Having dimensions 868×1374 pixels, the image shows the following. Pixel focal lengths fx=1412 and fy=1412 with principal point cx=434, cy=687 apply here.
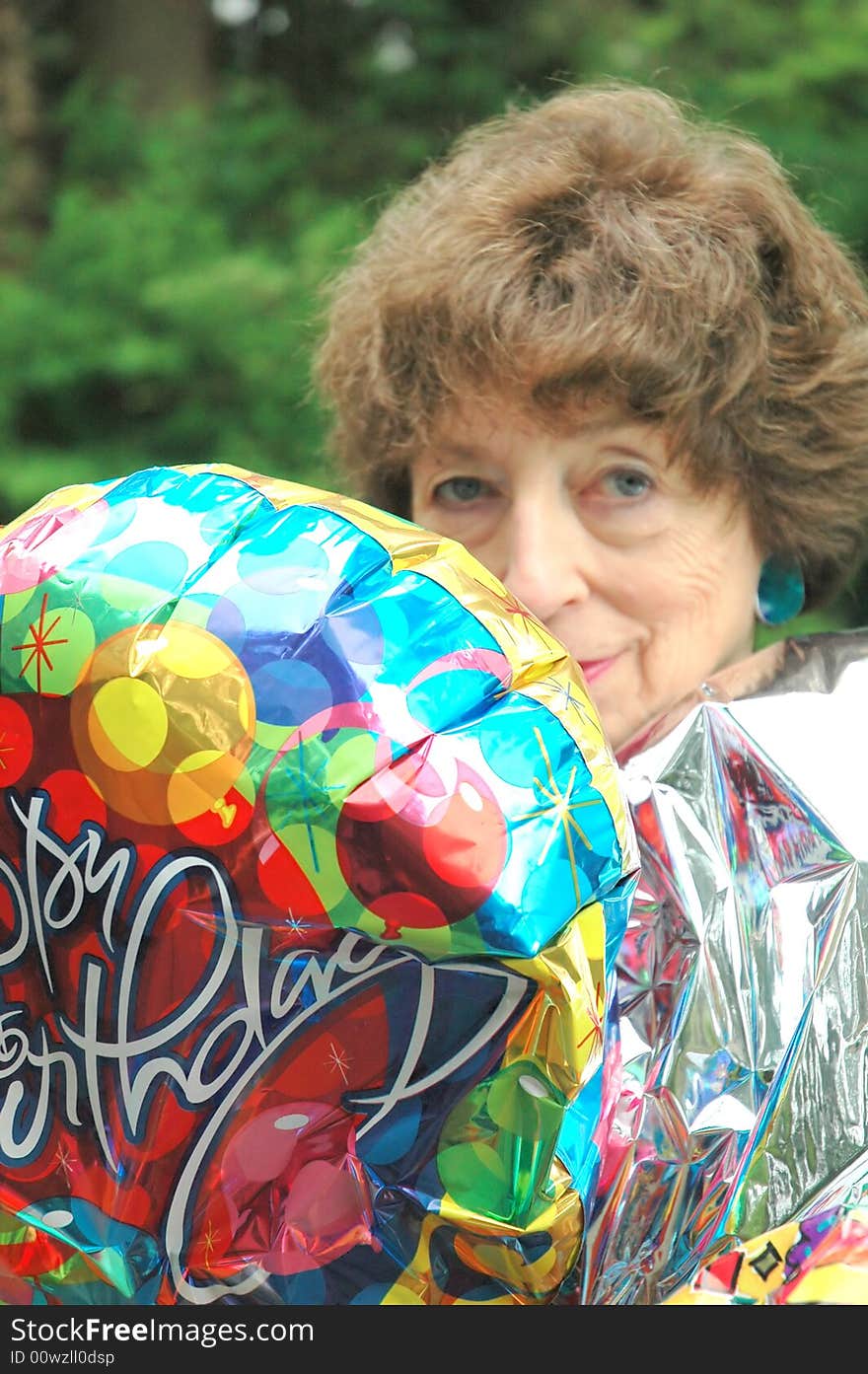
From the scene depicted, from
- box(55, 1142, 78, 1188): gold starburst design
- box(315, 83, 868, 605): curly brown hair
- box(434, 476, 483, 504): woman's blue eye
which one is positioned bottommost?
box(55, 1142, 78, 1188): gold starburst design

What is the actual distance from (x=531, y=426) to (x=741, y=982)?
0.52m

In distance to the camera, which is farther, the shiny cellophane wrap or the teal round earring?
the teal round earring

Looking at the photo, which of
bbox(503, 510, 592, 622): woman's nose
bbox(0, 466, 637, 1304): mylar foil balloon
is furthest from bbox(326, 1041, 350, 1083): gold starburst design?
bbox(503, 510, 592, 622): woman's nose

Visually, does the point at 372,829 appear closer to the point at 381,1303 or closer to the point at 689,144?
the point at 381,1303

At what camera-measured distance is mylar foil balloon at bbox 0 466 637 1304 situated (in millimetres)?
727

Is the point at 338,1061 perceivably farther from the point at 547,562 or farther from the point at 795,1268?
the point at 547,562

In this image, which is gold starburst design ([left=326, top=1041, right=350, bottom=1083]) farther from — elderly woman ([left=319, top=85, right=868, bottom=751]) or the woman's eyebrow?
the woman's eyebrow

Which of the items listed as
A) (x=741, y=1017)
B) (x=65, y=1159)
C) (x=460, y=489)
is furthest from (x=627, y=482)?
(x=65, y=1159)

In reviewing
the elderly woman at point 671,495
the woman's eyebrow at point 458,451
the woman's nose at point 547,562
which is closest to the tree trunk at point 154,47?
the elderly woman at point 671,495

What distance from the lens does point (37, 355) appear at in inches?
146

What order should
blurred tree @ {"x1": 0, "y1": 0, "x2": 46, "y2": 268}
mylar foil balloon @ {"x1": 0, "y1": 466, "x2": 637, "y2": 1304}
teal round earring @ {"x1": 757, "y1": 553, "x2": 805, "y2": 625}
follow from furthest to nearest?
blurred tree @ {"x1": 0, "y1": 0, "x2": 46, "y2": 268}
teal round earring @ {"x1": 757, "y1": 553, "x2": 805, "y2": 625}
mylar foil balloon @ {"x1": 0, "y1": 466, "x2": 637, "y2": 1304}

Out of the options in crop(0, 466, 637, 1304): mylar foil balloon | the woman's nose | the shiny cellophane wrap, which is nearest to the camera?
crop(0, 466, 637, 1304): mylar foil balloon

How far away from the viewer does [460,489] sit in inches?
49.5

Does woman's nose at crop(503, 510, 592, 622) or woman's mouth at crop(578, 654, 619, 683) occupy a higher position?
woman's nose at crop(503, 510, 592, 622)
